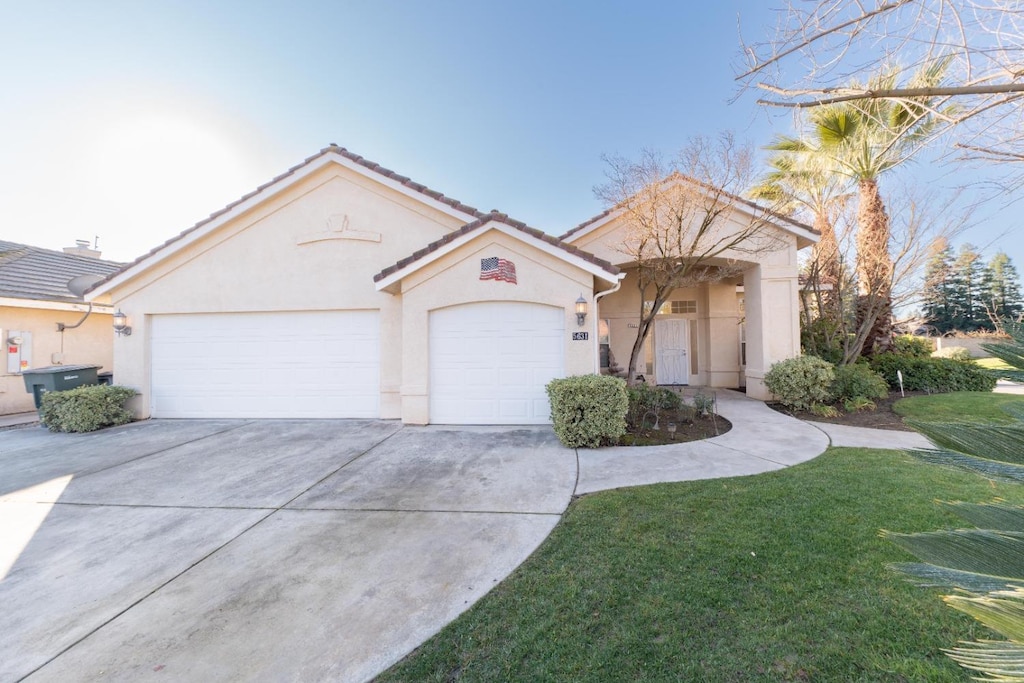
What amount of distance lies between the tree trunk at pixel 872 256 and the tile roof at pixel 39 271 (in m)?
21.9

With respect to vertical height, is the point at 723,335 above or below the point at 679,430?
above

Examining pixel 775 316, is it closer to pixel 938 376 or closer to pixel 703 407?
pixel 703 407

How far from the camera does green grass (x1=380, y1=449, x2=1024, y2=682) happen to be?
2406 millimetres

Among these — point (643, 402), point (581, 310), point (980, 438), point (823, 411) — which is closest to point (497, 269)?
point (581, 310)

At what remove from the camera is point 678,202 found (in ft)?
28.8

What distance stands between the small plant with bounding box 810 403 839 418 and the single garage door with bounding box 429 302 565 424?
6.03 m

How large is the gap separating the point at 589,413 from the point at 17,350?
15.0 meters

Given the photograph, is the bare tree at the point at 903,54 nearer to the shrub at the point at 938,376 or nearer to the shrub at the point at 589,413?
the shrub at the point at 589,413

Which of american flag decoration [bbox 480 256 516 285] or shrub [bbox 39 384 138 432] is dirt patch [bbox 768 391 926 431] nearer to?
american flag decoration [bbox 480 256 516 285]

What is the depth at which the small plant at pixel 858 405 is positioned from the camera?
925 centimetres

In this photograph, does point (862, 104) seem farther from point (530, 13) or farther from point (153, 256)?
point (153, 256)

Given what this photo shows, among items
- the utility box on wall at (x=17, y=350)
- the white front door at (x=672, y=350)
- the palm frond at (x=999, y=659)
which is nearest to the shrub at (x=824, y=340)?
the white front door at (x=672, y=350)

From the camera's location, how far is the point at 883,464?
5551mm

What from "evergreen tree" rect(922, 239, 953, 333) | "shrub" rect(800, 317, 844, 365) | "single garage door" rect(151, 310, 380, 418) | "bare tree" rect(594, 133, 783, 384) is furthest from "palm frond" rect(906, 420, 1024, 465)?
"evergreen tree" rect(922, 239, 953, 333)
